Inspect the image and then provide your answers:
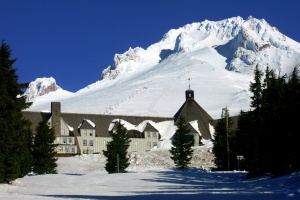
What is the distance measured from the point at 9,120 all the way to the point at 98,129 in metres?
62.2

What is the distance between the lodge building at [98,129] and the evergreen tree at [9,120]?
55766mm

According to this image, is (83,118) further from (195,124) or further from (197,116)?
(197,116)

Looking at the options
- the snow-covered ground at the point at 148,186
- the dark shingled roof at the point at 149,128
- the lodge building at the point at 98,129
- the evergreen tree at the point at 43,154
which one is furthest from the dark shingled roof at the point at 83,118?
the evergreen tree at the point at 43,154

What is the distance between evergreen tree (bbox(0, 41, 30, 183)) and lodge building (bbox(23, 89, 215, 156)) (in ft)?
183

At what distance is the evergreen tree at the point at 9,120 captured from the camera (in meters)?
30.7

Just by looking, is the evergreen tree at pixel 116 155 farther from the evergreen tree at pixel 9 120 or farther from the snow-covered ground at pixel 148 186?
the evergreen tree at pixel 9 120

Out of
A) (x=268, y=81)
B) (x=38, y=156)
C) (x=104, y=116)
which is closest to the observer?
(x=268, y=81)

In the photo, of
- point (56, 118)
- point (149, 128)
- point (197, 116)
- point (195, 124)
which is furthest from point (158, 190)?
point (197, 116)

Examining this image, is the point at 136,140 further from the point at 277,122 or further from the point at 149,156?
the point at 277,122

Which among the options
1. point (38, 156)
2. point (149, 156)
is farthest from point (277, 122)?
point (149, 156)

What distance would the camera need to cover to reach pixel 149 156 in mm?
73188

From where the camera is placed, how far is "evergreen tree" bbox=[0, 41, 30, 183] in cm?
3067

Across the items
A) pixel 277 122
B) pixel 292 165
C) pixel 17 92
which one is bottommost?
pixel 292 165

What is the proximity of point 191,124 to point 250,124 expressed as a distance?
49662mm
